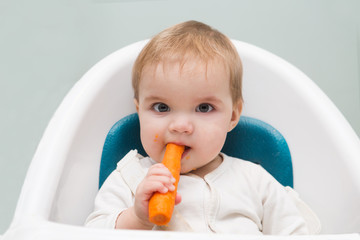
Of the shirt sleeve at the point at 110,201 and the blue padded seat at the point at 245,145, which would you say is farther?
the blue padded seat at the point at 245,145

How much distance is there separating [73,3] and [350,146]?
1.16 m

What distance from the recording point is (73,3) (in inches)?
61.4

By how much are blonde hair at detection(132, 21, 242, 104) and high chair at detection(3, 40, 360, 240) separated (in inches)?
4.0

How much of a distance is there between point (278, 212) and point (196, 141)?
0.21 metres

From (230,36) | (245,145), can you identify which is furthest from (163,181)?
(230,36)

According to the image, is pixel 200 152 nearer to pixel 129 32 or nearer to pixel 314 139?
pixel 314 139

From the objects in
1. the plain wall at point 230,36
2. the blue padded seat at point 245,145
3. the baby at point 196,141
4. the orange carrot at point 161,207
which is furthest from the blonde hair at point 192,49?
the plain wall at point 230,36

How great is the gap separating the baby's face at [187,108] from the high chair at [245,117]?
133mm

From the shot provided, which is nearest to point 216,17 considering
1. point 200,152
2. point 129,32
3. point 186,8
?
point 186,8

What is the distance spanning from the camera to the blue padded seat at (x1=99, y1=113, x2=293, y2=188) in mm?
854

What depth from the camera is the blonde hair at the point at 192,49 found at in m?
0.71

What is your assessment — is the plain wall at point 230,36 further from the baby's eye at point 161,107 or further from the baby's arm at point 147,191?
the baby's arm at point 147,191

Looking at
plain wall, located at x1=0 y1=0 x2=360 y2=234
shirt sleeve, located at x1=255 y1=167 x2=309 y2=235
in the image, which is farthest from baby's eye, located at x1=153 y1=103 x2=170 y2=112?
plain wall, located at x1=0 y1=0 x2=360 y2=234

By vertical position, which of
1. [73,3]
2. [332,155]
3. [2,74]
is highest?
[73,3]
